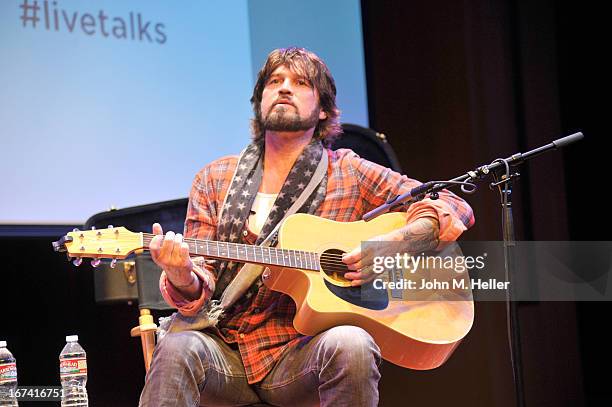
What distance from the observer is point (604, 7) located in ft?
14.7

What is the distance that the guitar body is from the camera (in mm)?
2656

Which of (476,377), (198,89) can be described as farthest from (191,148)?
(476,377)

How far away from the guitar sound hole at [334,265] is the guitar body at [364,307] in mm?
20

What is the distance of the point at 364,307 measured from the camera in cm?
270

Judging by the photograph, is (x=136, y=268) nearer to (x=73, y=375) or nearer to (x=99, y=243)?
(x=73, y=375)

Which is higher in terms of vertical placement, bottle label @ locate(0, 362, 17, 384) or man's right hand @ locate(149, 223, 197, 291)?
man's right hand @ locate(149, 223, 197, 291)

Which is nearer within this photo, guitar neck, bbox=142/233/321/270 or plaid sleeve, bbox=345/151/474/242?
guitar neck, bbox=142/233/321/270

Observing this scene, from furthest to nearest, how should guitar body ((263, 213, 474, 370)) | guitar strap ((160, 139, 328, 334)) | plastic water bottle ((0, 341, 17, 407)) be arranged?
plastic water bottle ((0, 341, 17, 407))
guitar strap ((160, 139, 328, 334))
guitar body ((263, 213, 474, 370))

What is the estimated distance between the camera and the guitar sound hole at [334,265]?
2.75 meters

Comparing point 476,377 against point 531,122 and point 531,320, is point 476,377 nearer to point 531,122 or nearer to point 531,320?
point 531,320

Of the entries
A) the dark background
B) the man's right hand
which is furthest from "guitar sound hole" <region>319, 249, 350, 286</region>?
the dark background

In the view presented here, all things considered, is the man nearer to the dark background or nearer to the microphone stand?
the microphone stand

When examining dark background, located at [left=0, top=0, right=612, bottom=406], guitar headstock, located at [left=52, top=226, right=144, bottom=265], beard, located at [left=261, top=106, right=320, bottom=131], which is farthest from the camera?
dark background, located at [left=0, top=0, right=612, bottom=406]

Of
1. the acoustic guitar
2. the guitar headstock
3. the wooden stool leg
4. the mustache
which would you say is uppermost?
the mustache
